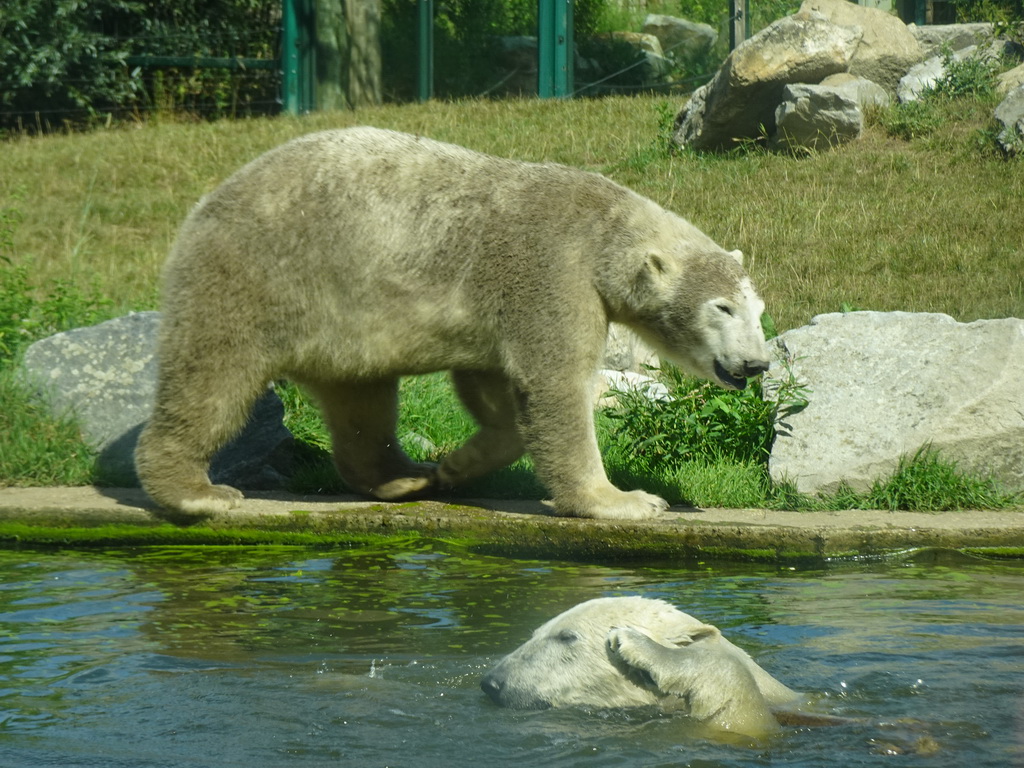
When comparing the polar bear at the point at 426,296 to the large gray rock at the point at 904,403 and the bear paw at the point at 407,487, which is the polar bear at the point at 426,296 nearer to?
the bear paw at the point at 407,487

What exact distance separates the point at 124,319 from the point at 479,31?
1042 cm

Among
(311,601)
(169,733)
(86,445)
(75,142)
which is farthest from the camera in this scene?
(75,142)

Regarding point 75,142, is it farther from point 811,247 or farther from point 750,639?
point 750,639

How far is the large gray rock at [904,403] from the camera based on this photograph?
6484 millimetres

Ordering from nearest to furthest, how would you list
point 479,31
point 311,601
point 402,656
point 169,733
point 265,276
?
point 169,733 < point 402,656 < point 311,601 < point 265,276 < point 479,31

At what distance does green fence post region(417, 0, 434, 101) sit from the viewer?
56.0 feet

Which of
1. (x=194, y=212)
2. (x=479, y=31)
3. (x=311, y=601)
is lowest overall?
(x=311, y=601)

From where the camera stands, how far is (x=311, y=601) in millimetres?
5238

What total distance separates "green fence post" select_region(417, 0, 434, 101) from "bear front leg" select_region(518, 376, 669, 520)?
11716 millimetres

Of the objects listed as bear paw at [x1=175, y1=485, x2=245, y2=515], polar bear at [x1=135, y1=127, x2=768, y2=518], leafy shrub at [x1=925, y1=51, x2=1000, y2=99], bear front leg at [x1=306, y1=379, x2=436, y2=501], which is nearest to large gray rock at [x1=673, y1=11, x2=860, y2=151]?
leafy shrub at [x1=925, y1=51, x2=1000, y2=99]

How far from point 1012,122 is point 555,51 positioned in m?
6.80

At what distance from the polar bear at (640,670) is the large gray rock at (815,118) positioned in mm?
8492

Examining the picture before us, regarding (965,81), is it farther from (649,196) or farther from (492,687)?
(492,687)

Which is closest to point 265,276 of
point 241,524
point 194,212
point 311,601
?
point 194,212
